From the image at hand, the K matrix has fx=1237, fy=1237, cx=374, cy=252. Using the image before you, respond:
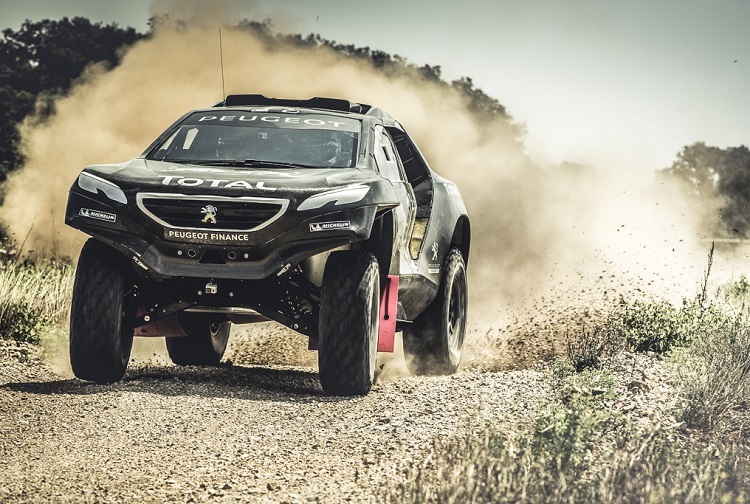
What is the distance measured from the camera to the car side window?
9.41 m

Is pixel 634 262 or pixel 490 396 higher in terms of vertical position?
pixel 490 396

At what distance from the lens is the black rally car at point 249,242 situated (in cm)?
810

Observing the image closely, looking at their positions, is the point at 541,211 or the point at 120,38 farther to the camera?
the point at 120,38

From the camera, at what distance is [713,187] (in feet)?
189

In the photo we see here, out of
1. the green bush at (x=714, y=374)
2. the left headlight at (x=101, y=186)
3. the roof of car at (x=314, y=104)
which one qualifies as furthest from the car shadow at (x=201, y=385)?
the green bush at (x=714, y=374)

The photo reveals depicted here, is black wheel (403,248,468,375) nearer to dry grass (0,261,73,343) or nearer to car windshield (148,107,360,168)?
car windshield (148,107,360,168)

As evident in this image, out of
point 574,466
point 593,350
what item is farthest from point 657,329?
point 574,466

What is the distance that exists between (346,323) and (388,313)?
33.0 inches

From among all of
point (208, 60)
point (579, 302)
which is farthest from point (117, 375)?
point (208, 60)

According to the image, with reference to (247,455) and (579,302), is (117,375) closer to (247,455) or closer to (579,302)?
(247,455)

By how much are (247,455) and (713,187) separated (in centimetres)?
5366

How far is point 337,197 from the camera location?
815cm

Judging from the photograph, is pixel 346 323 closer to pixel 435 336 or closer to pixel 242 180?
pixel 242 180

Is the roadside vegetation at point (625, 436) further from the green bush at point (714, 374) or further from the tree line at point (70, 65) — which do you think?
the tree line at point (70, 65)
